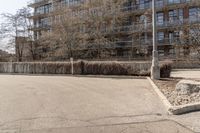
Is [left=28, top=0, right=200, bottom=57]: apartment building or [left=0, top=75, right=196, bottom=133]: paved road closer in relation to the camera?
[left=0, top=75, right=196, bottom=133]: paved road

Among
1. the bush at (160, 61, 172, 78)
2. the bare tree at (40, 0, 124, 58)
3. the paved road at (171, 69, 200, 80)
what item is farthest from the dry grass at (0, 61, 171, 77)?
the bare tree at (40, 0, 124, 58)

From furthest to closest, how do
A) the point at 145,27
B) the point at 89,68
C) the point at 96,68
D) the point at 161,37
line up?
the point at 161,37 → the point at 145,27 → the point at 89,68 → the point at 96,68

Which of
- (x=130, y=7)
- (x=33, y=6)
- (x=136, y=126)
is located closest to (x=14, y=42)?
(x=33, y=6)

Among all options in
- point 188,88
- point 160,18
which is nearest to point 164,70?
point 188,88

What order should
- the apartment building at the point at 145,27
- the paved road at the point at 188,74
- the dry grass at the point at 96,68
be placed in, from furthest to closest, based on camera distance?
the apartment building at the point at 145,27, the dry grass at the point at 96,68, the paved road at the point at 188,74

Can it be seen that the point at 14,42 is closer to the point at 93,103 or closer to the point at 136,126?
the point at 93,103

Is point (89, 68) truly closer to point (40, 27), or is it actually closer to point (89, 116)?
point (89, 116)

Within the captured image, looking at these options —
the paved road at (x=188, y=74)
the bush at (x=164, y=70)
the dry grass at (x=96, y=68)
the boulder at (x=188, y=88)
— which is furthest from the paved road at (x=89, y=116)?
the paved road at (x=188, y=74)

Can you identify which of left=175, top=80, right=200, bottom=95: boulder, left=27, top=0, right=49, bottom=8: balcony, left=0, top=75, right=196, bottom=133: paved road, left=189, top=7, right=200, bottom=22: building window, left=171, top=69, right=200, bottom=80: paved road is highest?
left=27, top=0, right=49, bottom=8: balcony

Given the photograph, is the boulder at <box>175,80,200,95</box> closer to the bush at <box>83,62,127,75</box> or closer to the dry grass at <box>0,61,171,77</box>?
the dry grass at <box>0,61,171,77</box>

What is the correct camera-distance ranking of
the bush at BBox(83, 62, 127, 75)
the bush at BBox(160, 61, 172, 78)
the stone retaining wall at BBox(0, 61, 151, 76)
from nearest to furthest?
A: the bush at BBox(160, 61, 172, 78), the stone retaining wall at BBox(0, 61, 151, 76), the bush at BBox(83, 62, 127, 75)

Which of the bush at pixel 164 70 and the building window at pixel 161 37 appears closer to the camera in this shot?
the bush at pixel 164 70

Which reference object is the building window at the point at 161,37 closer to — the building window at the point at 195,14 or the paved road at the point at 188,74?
the building window at the point at 195,14

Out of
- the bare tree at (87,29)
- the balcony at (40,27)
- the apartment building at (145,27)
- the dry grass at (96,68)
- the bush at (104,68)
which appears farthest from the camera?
the balcony at (40,27)
